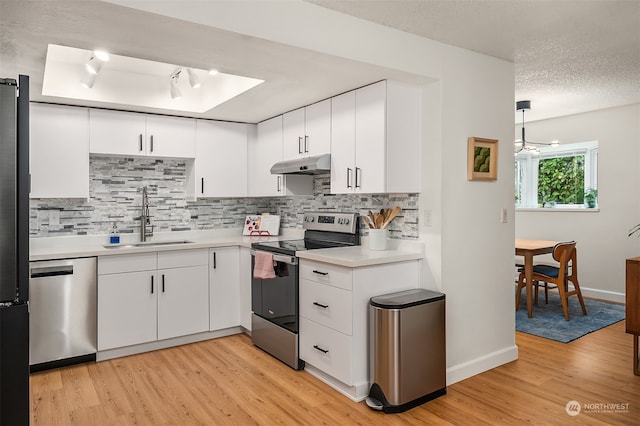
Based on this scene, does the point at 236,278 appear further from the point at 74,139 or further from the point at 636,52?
the point at 636,52

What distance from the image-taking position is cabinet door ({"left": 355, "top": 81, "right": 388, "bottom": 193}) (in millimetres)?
3006

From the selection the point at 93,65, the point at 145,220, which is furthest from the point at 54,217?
the point at 93,65

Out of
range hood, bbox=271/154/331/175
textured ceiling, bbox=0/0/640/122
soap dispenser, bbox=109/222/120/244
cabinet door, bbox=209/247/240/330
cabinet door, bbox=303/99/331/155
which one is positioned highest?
textured ceiling, bbox=0/0/640/122

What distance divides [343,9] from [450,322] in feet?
7.10

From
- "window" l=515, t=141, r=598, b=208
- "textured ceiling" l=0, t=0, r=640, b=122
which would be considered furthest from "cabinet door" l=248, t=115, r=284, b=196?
"window" l=515, t=141, r=598, b=208

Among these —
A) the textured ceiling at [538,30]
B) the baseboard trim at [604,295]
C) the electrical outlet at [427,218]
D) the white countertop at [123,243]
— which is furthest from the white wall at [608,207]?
the white countertop at [123,243]

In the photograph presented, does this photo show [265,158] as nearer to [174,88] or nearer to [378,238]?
[174,88]

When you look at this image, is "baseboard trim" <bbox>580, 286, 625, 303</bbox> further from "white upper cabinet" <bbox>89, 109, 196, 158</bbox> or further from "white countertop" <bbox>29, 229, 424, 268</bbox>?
"white upper cabinet" <bbox>89, 109, 196, 158</bbox>

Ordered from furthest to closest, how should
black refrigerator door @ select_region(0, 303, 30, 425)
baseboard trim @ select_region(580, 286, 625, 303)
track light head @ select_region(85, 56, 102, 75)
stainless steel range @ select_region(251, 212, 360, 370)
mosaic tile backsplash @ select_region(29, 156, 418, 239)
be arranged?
baseboard trim @ select_region(580, 286, 625, 303) → mosaic tile backsplash @ select_region(29, 156, 418, 239) → stainless steel range @ select_region(251, 212, 360, 370) → track light head @ select_region(85, 56, 102, 75) → black refrigerator door @ select_region(0, 303, 30, 425)

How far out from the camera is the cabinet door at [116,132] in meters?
3.78

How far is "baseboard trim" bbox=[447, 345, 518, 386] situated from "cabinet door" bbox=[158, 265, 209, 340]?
2.16 meters

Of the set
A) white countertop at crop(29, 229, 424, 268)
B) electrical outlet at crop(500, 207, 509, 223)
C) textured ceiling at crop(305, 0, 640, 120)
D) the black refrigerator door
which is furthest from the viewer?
electrical outlet at crop(500, 207, 509, 223)

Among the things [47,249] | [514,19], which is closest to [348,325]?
[514,19]

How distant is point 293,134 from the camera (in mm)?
3977
